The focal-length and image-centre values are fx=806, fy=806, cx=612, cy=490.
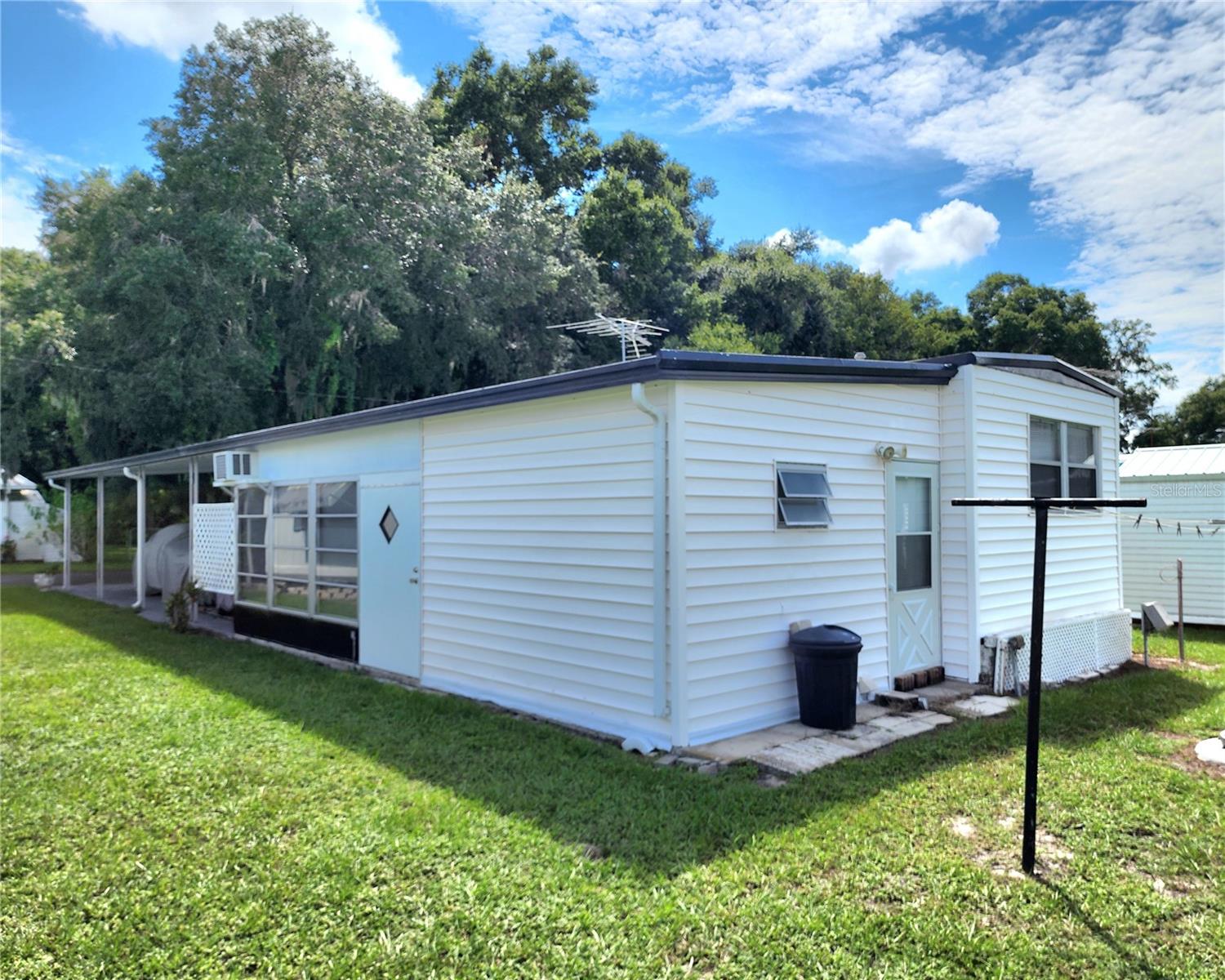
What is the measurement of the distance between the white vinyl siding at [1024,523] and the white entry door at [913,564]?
39 cm

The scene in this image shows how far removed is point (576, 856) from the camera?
379 cm

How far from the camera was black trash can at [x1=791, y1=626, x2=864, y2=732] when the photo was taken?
18.7 feet

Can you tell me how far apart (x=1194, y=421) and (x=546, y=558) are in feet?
102

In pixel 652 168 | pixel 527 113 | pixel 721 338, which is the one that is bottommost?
pixel 721 338

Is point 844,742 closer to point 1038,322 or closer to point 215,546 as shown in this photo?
point 215,546

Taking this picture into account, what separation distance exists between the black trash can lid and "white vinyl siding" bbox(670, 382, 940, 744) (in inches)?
8.9

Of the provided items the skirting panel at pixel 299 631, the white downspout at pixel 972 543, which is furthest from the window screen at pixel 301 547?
the white downspout at pixel 972 543

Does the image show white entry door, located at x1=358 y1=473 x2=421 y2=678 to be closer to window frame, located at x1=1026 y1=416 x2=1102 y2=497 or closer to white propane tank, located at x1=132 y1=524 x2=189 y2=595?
window frame, located at x1=1026 y1=416 x2=1102 y2=497

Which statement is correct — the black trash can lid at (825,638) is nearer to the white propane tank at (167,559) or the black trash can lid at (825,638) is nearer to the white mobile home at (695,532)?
the white mobile home at (695,532)

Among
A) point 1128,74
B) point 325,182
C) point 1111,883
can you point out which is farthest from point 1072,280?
point 1111,883

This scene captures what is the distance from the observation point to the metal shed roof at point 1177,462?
11578 millimetres

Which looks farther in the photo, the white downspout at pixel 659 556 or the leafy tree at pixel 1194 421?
the leafy tree at pixel 1194 421

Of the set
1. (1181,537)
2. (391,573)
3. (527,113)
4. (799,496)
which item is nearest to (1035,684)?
(799,496)

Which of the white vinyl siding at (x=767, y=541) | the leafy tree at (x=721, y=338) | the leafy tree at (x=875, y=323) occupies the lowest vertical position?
the white vinyl siding at (x=767, y=541)
